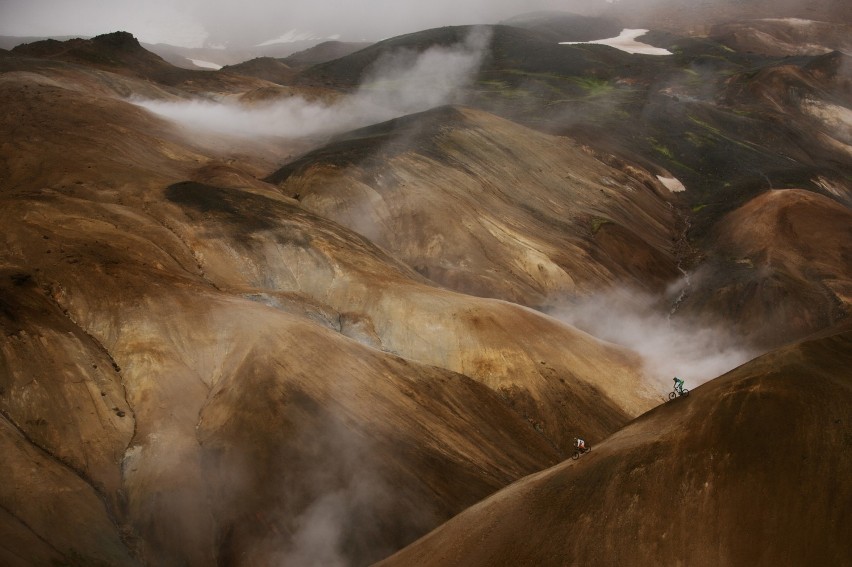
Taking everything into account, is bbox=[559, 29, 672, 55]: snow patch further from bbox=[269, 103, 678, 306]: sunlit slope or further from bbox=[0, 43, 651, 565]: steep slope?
bbox=[0, 43, 651, 565]: steep slope

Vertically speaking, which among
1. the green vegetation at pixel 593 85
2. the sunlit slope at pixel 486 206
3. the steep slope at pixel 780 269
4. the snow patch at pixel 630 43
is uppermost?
the sunlit slope at pixel 486 206

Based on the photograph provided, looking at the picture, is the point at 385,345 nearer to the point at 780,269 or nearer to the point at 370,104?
the point at 780,269

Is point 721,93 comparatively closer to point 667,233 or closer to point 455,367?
point 667,233

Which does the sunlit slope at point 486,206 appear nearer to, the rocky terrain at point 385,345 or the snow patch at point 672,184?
the rocky terrain at point 385,345

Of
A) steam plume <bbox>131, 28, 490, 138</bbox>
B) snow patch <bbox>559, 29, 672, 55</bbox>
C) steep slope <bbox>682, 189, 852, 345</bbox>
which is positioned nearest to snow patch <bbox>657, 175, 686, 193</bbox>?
steep slope <bbox>682, 189, 852, 345</bbox>

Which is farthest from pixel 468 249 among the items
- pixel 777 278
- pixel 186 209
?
pixel 777 278

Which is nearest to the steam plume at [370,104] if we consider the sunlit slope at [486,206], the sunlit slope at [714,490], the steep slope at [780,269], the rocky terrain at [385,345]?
the rocky terrain at [385,345]
